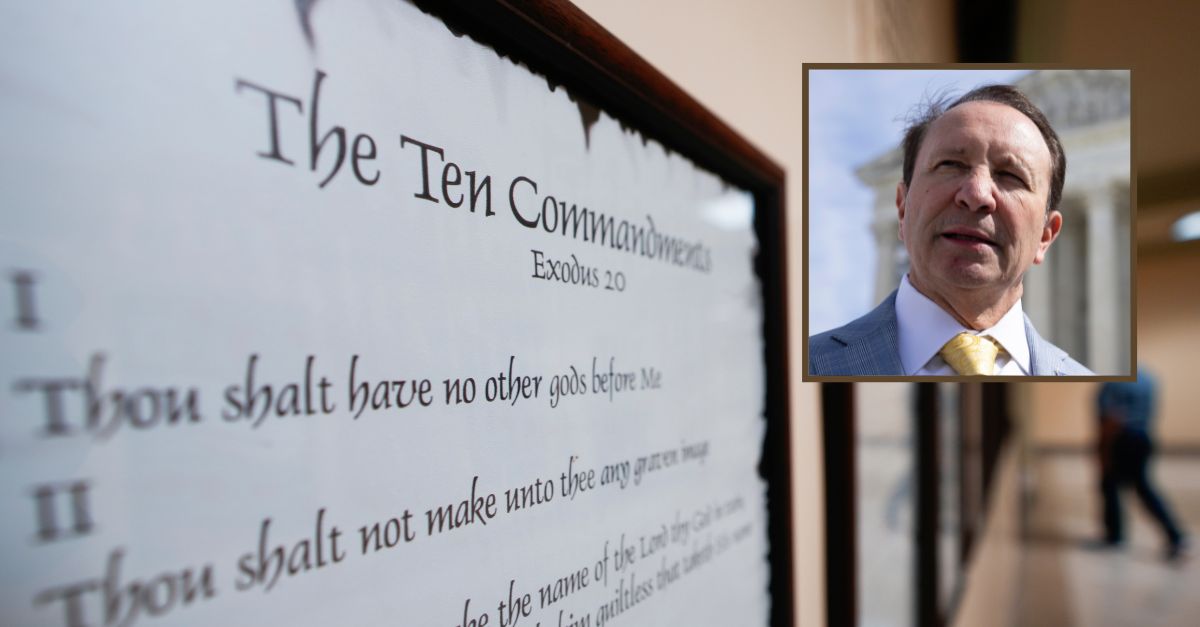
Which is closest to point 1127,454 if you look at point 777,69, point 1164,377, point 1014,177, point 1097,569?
point 1097,569

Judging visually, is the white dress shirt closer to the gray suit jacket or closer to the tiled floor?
the gray suit jacket

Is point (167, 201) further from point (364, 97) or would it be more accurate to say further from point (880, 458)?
point (880, 458)

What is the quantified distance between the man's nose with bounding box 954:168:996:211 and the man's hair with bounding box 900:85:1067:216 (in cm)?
4

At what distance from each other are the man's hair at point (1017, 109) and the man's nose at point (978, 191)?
1.7 inches

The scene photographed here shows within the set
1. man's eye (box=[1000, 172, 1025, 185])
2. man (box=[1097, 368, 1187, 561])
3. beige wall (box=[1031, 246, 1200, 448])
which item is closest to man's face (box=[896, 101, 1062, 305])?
man's eye (box=[1000, 172, 1025, 185])

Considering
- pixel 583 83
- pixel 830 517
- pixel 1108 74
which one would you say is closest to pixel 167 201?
pixel 583 83

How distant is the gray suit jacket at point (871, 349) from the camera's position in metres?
0.50

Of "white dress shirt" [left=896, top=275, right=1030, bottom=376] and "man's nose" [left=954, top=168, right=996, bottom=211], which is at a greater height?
"man's nose" [left=954, top=168, right=996, bottom=211]

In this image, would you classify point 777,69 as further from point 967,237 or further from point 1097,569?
point 1097,569

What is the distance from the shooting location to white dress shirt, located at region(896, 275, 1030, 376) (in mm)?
494

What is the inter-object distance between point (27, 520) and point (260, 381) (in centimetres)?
7

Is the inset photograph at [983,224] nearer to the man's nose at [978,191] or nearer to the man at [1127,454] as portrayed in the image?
the man's nose at [978,191]

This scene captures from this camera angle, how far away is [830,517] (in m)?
0.84

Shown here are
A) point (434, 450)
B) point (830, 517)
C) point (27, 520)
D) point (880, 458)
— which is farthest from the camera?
point (880, 458)
